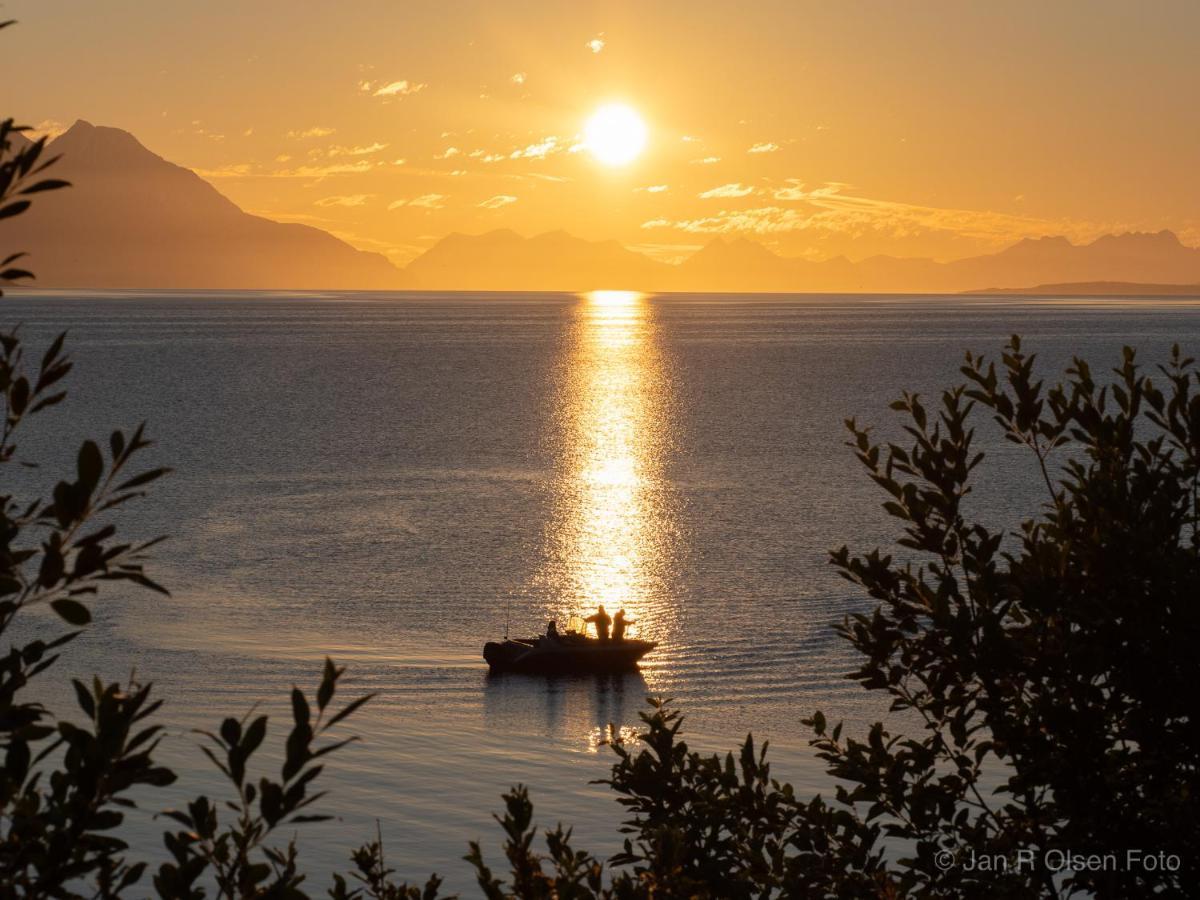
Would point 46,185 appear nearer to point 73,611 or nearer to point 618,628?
point 73,611

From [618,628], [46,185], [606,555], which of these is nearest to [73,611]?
[46,185]

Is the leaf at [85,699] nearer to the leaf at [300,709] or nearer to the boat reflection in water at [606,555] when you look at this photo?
the leaf at [300,709]

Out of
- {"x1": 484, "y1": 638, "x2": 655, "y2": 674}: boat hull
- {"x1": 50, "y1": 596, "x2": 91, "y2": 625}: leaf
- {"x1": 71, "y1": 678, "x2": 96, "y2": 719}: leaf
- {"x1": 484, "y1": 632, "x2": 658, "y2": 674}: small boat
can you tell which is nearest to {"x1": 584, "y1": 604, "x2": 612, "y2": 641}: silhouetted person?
{"x1": 484, "y1": 632, "x2": 658, "y2": 674}: small boat

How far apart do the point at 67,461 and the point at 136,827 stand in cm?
6071

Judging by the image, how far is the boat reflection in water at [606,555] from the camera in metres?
36.4

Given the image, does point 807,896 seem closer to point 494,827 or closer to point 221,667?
point 494,827

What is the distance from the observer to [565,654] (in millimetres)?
38750

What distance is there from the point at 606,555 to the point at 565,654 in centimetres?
1598

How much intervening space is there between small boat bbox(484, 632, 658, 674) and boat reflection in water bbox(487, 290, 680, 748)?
0.36 m

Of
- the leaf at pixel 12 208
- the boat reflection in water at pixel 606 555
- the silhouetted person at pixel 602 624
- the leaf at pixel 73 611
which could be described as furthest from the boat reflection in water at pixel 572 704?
the leaf at pixel 12 208

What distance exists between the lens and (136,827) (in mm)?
26406

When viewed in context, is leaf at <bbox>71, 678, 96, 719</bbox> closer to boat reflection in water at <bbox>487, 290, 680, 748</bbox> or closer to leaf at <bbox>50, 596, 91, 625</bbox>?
leaf at <bbox>50, 596, 91, 625</bbox>

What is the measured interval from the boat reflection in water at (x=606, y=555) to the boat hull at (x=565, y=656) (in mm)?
364

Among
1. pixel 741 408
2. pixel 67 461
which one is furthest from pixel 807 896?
pixel 741 408
